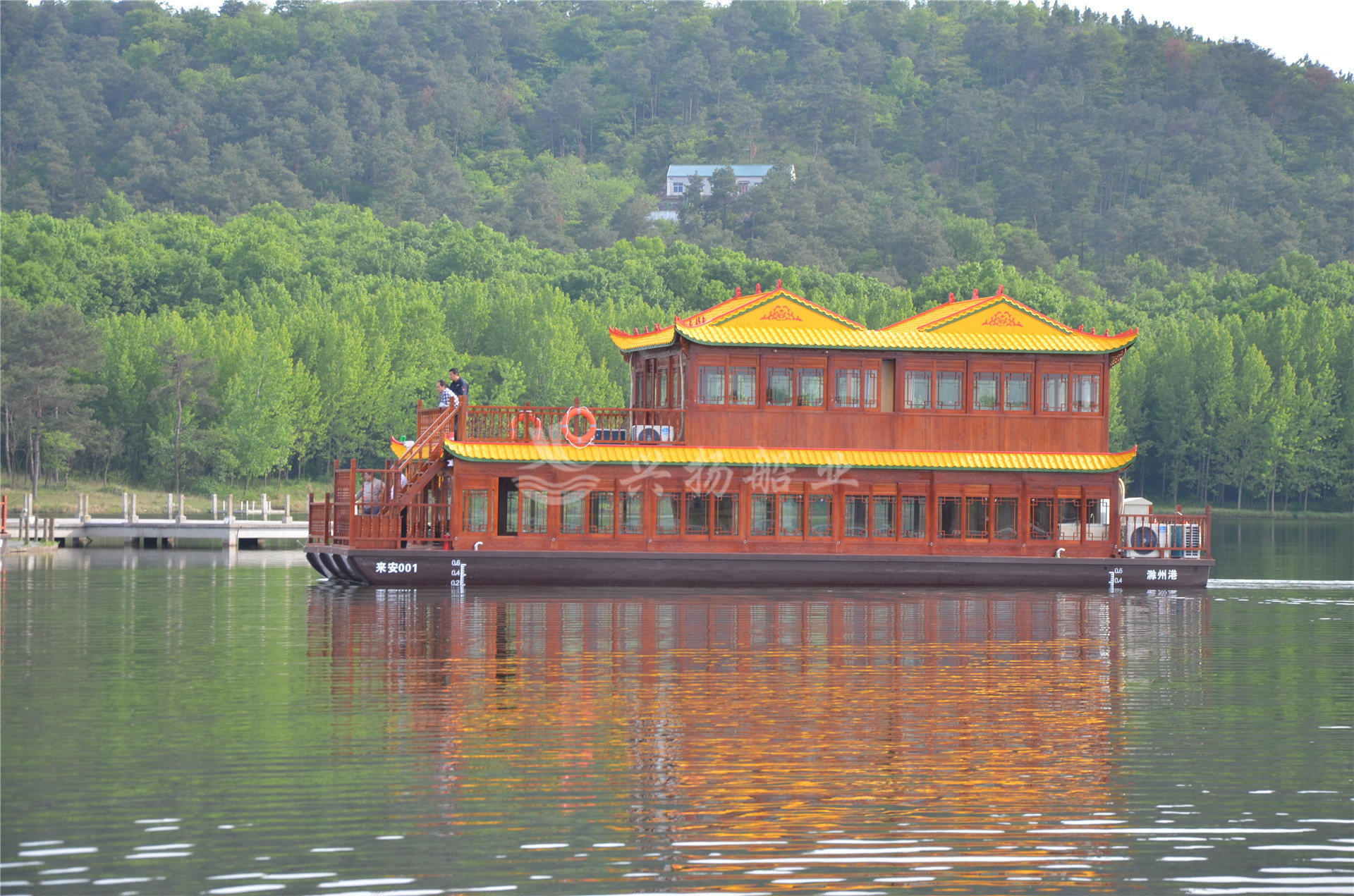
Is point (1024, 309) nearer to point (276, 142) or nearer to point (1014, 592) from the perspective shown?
point (1014, 592)

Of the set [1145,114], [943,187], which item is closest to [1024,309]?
[943,187]

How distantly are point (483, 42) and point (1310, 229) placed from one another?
8778 centimetres

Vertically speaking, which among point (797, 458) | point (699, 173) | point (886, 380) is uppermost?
point (699, 173)

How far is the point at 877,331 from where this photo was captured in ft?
116

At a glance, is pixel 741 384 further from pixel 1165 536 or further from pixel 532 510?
pixel 1165 536

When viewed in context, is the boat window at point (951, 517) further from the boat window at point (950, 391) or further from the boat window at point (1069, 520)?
the boat window at point (1069, 520)

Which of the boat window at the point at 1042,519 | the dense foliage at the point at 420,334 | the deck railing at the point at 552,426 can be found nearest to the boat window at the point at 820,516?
the deck railing at the point at 552,426

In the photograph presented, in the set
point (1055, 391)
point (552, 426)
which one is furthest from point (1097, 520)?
point (552, 426)

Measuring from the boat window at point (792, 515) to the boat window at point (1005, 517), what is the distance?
161 inches

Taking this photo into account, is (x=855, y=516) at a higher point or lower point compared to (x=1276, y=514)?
higher

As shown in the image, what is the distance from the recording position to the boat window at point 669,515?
114ft

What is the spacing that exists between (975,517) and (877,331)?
4416 mm

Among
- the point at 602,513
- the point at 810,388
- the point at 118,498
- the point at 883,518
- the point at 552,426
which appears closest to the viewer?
the point at 602,513

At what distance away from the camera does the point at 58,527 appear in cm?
5147
